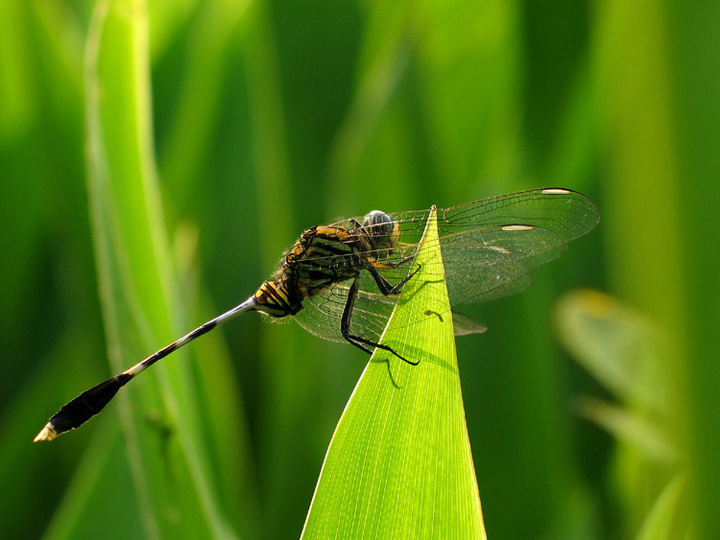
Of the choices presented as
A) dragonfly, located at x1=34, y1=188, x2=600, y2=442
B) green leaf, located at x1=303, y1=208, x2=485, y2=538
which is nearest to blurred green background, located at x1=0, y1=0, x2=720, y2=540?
dragonfly, located at x1=34, y1=188, x2=600, y2=442

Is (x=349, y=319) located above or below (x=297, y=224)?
below

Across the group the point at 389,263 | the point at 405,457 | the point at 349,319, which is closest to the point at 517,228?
the point at 389,263

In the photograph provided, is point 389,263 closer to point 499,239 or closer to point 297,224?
point 499,239

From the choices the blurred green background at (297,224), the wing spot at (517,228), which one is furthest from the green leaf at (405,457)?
the wing spot at (517,228)

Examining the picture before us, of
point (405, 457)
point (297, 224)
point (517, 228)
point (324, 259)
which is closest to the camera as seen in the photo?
point (405, 457)

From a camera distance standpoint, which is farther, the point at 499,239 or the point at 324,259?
the point at 324,259

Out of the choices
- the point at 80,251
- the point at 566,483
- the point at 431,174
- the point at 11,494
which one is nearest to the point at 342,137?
the point at 431,174

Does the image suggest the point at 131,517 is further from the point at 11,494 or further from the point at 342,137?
the point at 342,137

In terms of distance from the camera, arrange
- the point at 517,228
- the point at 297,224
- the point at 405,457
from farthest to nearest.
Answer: the point at 297,224
the point at 517,228
the point at 405,457
